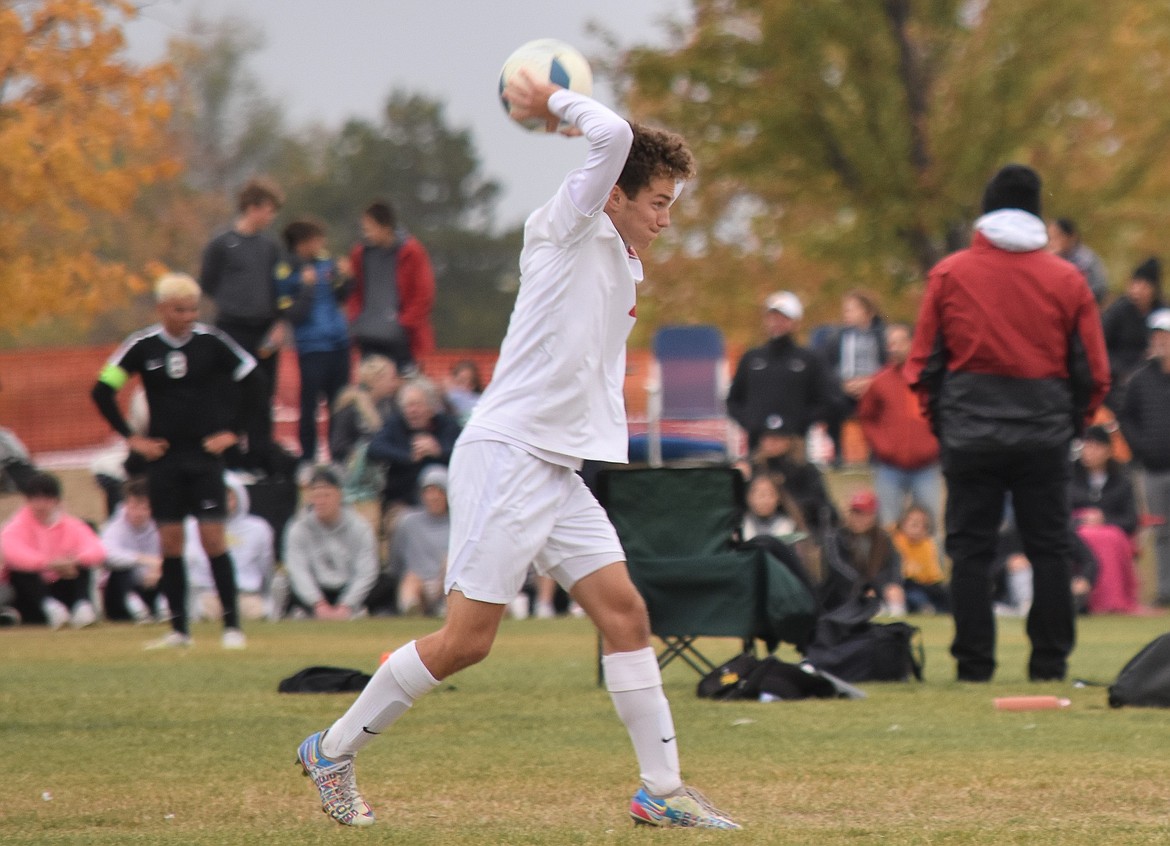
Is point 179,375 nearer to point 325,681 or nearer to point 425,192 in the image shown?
point 325,681

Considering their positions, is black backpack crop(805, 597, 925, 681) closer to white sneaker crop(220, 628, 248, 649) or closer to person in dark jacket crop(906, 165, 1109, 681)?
person in dark jacket crop(906, 165, 1109, 681)

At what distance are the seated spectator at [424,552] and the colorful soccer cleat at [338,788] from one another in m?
10.2

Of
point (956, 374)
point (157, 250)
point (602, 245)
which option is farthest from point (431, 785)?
point (157, 250)

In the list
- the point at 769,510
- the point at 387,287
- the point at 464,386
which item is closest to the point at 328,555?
the point at 387,287

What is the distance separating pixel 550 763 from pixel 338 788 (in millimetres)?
1629

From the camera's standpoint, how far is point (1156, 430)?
17.2 meters

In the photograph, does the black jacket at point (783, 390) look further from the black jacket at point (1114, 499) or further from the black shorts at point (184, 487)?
the black shorts at point (184, 487)

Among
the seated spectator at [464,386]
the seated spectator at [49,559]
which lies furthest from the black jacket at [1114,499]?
the seated spectator at [49,559]

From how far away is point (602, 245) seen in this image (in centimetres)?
598

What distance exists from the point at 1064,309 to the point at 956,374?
633 mm

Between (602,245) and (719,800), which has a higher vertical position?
(602,245)

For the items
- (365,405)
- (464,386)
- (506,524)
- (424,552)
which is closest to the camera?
(506,524)

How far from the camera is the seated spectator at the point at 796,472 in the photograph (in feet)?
54.3

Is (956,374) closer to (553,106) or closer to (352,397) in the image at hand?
(553,106)
